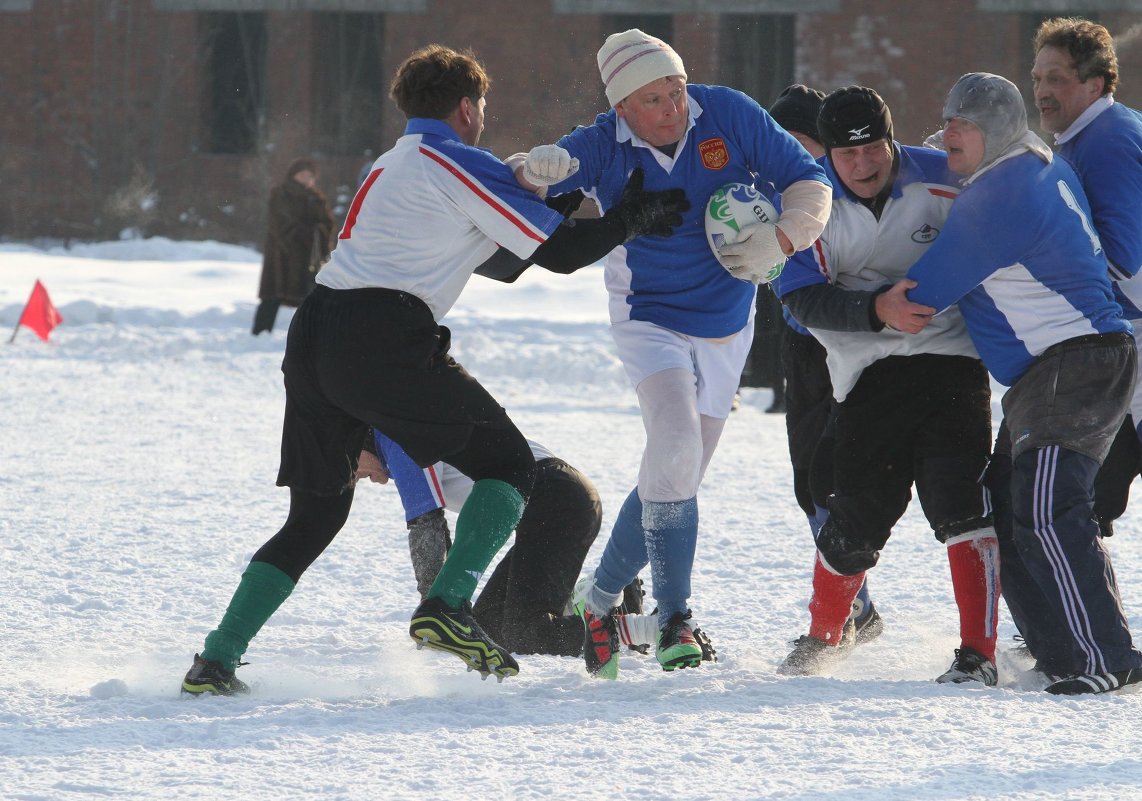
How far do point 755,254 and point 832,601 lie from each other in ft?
3.58

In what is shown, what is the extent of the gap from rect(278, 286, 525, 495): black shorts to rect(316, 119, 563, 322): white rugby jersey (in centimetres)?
8

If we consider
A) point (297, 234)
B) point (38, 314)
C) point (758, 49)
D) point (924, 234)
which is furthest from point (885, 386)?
point (758, 49)

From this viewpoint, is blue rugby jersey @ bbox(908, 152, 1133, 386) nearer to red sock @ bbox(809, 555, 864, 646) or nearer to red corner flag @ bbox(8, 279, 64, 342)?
red sock @ bbox(809, 555, 864, 646)

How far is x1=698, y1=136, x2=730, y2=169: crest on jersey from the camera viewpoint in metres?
4.45

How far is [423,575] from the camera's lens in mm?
4672

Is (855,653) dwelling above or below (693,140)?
below

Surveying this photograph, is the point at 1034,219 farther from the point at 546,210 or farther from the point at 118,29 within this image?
the point at 118,29

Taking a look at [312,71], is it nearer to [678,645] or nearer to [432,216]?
[432,216]

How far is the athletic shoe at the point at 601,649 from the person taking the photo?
4.39 metres

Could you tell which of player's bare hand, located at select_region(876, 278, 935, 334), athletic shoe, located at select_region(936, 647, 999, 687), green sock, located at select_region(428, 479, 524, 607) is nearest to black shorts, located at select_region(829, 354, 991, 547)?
player's bare hand, located at select_region(876, 278, 935, 334)

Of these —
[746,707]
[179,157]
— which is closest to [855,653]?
[746,707]

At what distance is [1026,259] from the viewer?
4094mm

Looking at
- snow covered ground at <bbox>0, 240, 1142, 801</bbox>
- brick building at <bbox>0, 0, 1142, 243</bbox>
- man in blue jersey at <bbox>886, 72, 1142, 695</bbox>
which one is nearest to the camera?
snow covered ground at <bbox>0, 240, 1142, 801</bbox>

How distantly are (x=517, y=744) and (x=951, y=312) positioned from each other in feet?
6.16
